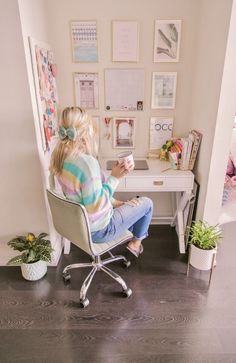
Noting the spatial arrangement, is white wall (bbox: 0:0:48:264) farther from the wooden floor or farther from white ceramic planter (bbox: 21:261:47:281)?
the wooden floor

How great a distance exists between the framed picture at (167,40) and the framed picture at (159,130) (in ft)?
1.65

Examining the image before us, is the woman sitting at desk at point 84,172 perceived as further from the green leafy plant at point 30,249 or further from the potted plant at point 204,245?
the potted plant at point 204,245

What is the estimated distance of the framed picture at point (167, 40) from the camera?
79.8 inches

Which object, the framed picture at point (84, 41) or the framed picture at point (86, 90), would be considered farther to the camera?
the framed picture at point (86, 90)

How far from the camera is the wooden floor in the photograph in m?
1.35

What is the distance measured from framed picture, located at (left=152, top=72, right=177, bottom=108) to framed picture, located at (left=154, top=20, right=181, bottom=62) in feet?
0.41

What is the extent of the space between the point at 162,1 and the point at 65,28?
81 centimetres

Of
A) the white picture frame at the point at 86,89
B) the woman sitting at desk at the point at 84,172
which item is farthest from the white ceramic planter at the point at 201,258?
the white picture frame at the point at 86,89

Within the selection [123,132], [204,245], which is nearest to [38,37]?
[123,132]

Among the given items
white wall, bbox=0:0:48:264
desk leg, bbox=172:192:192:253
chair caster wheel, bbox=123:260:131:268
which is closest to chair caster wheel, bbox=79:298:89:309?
chair caster wheel, bbox=123:260:131:268

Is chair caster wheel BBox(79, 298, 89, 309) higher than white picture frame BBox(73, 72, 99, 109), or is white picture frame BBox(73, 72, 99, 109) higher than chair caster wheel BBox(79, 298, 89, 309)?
white picture frame BBox(73, 72, 99, 109)

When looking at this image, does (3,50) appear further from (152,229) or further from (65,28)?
(152,229)

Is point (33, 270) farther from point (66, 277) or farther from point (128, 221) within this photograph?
point (128, 221)

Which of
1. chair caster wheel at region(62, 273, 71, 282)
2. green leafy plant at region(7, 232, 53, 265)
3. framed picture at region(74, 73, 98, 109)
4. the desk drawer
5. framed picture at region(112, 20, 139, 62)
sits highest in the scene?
framed picture at region(112, 20, 139, 62)
